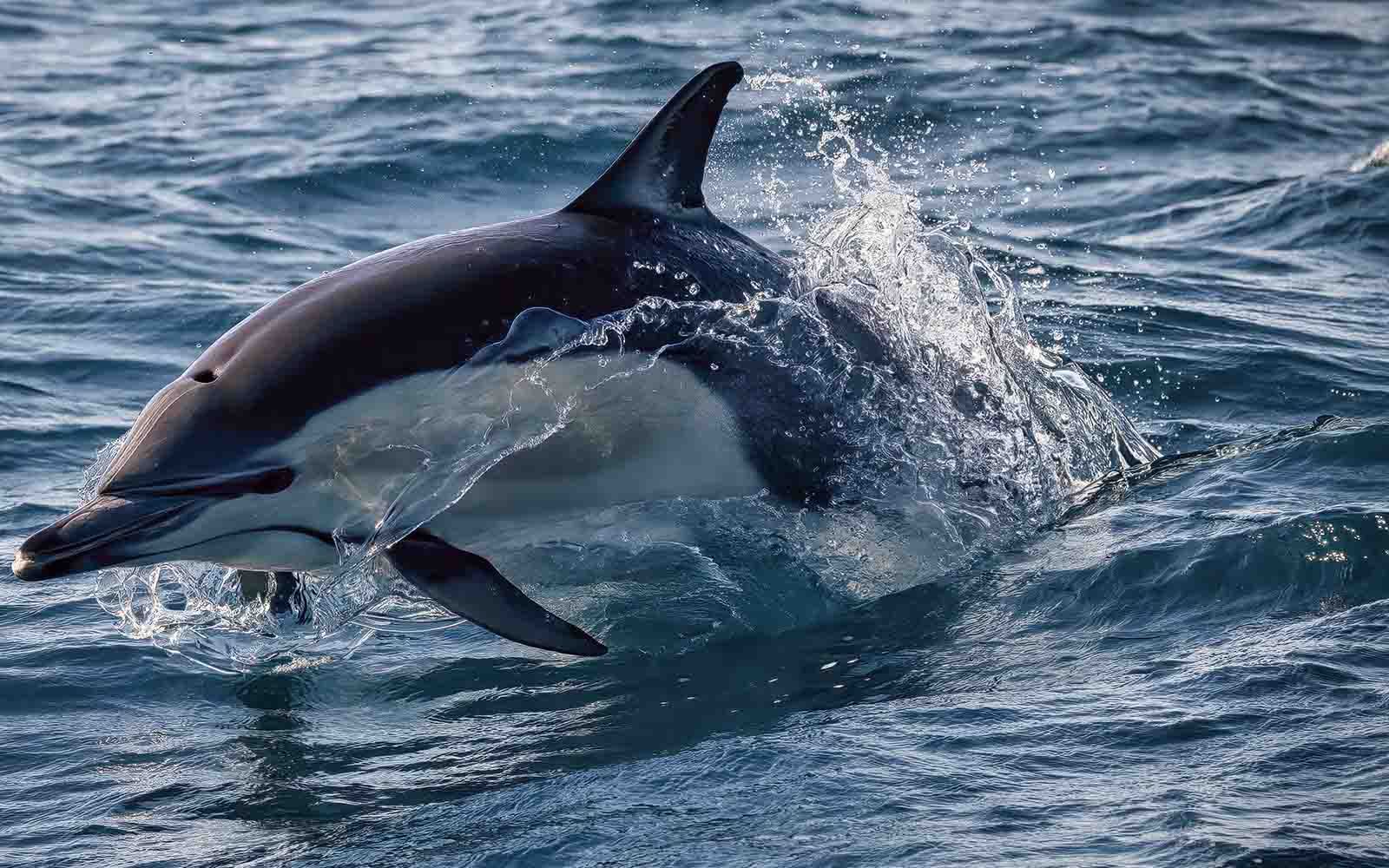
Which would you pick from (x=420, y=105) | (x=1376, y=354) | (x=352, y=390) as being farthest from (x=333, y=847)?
(x=420, y=105)

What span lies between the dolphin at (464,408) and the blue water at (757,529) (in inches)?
16.2

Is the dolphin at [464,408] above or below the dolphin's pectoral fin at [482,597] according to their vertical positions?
above

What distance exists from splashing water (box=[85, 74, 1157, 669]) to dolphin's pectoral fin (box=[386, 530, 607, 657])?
0.14 m

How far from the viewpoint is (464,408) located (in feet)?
17.1

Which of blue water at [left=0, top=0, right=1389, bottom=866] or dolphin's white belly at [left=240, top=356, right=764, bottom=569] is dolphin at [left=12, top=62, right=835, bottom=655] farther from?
blue water at [left=0, top=0, right=1389, bottom=866]

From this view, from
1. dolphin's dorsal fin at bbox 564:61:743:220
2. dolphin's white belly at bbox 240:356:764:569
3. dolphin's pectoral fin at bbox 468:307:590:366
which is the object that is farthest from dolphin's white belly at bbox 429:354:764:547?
dolphin's dorsal fin at bbox 564:61:743:220

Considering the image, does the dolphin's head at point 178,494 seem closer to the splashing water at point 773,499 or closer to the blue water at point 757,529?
the splashing water at point 773,499

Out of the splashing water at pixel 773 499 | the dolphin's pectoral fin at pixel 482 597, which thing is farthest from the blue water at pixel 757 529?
the dolphin's pectoral fin at pixel 482 597

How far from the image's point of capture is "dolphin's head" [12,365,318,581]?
4570 mm

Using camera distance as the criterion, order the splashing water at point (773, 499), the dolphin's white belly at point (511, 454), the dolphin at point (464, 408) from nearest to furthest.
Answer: the dolphin at point (464, 408), the dolphin's white belly at point (511, 454), the splashing water at point (773, 499)

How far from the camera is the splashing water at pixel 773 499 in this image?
211 inches

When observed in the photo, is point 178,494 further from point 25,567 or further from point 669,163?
point 669,163

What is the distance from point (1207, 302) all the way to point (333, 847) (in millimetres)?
6949

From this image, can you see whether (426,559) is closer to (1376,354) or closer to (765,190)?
(1376,354)
